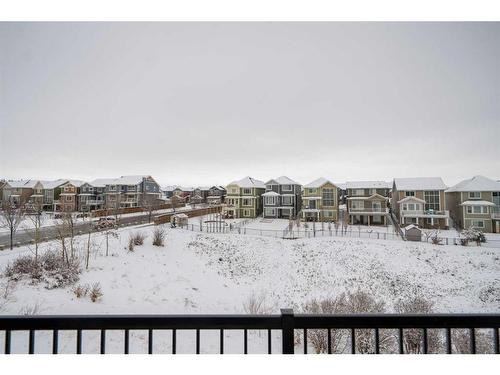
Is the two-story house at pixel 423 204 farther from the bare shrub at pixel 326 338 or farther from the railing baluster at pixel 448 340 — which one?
the railing baluster at pixel 448 340

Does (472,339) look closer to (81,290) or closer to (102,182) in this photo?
(81,290)

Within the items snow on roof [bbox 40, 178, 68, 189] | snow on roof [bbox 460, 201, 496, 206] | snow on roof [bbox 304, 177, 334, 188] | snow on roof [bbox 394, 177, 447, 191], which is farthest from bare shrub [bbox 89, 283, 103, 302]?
snow on roof [bbox 460, 201, 496, 206]

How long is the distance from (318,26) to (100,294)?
21.1 ft

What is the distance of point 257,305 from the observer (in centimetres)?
522

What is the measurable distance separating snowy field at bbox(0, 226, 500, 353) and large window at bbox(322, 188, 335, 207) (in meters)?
5.31

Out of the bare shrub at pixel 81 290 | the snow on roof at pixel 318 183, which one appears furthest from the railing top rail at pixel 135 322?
the snow on roof at pixel 318 183

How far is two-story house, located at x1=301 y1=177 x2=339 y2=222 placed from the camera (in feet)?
48.6

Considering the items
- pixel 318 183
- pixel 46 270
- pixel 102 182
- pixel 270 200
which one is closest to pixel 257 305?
pixel 46 270

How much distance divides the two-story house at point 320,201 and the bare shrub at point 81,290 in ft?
39.5

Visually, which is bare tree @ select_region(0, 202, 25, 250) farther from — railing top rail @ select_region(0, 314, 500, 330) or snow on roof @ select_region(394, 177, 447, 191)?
snow on roof @ select_region(394, 177, 447, 191)

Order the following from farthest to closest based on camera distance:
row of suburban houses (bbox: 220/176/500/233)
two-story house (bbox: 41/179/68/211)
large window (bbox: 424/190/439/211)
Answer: large window (bbox: 424/190/439/211)
row of suburban houses (bbox: 220/176/500/233)
two-story house (bbox: 41/179/68/211)

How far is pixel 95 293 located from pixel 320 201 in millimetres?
12903
